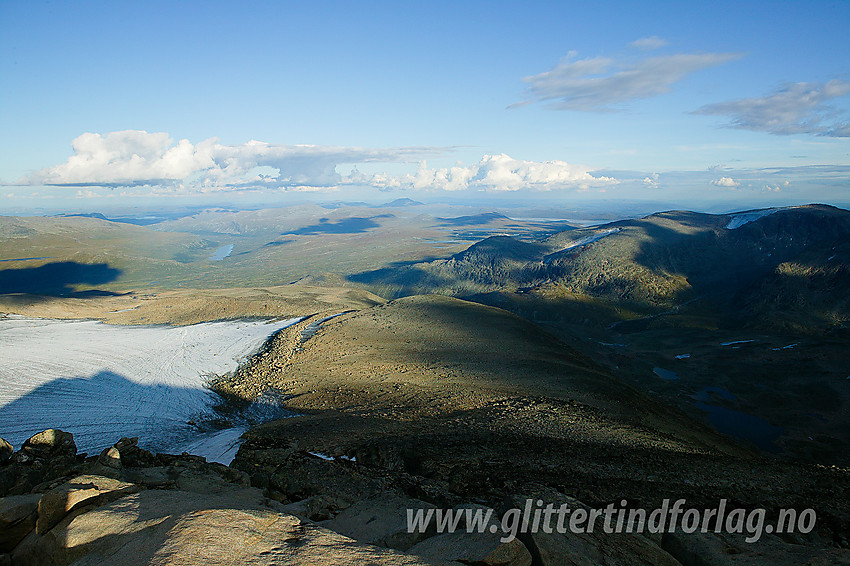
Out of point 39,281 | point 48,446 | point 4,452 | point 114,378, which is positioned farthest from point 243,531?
point 39,281

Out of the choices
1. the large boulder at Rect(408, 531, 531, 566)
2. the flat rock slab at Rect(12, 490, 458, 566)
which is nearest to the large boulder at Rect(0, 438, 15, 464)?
the flat rock slab at Rect(12, 490, 458, 566)

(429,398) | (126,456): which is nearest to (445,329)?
(429,398)

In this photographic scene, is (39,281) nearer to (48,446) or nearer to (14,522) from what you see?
(48,446)

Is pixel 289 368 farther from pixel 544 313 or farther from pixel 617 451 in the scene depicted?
pixel 544 313

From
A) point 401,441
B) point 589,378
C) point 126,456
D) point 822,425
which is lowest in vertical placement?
point 822,425

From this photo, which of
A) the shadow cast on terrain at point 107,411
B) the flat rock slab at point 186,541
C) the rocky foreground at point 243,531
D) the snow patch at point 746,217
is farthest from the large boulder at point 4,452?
the snow patch at point 746,217

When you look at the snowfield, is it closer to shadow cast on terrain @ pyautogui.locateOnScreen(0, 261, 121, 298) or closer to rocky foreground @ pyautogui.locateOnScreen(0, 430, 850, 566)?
rocky foreground @ pyautogui.locateOnScreen(0, 430, 850, 566)

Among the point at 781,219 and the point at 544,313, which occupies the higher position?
the point at 781,219

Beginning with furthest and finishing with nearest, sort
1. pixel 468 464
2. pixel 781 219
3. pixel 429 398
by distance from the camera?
pixel 781 219, pixel 429 398, pixel 468 464

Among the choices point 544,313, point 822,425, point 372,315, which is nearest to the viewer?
point 822,425
